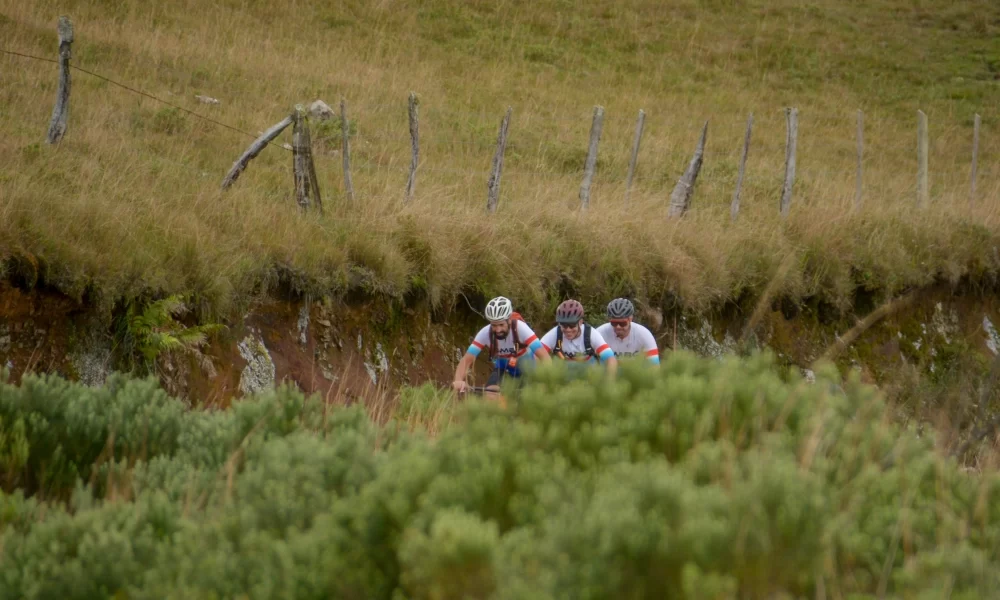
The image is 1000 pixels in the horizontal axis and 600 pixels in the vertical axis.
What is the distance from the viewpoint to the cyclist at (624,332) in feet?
28.5

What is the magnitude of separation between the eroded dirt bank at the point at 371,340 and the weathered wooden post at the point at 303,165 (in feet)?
4.61

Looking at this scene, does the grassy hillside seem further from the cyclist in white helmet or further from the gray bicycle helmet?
the cyclist in white helmet

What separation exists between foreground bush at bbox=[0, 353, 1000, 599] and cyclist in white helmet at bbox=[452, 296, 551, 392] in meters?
4.08

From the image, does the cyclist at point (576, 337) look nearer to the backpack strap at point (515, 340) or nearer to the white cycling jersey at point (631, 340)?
the backpack strap at point (515, 340)

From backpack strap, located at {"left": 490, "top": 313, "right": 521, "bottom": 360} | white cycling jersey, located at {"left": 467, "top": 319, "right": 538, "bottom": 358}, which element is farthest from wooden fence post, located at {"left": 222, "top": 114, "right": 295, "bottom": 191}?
backpack strap, located at {"left": 490, "top": 313, "right": 521, "bottom": 360}

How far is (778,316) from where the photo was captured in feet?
44.8

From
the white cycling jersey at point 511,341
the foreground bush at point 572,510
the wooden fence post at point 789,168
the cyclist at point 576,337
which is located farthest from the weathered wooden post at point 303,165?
Answer: the wooden fence post at point 789,168

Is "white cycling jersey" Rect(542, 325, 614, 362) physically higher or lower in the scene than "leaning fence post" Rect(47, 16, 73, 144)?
lower

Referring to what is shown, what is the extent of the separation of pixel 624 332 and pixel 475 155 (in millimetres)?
8153

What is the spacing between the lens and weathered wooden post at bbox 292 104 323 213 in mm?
10555

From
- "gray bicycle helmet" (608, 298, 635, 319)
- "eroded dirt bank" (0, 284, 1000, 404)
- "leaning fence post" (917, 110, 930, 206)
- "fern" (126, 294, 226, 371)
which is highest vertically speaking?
"leaning fence post" (917, 110, 930, 206)

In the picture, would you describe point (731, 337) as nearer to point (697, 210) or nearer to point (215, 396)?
point (697, 210)

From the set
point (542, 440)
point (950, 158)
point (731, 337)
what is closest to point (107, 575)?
point (542, 440)

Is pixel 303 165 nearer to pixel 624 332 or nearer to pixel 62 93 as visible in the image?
pixel 62 93
